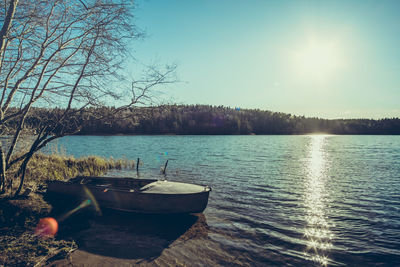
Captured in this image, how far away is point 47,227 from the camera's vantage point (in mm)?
8516

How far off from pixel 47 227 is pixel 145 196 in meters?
3.67

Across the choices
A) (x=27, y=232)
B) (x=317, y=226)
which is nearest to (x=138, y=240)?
(x=27, y=232)

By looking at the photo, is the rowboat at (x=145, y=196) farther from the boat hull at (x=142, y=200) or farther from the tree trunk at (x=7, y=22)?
the tree trunk at (x=7, y=22)

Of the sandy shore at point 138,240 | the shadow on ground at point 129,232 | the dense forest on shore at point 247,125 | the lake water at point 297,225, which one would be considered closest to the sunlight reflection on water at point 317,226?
the lake water at point 297,225

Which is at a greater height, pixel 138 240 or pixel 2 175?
pixel 2 175

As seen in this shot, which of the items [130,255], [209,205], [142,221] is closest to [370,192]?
[209,205]

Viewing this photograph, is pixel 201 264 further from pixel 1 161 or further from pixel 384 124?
pixel 384 124

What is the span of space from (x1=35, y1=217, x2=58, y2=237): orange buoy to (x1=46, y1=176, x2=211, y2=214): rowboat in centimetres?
231

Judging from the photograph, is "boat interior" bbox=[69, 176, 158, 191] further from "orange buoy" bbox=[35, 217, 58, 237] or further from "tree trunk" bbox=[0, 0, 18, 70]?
"tree trunk" bbox=[0, 0, 18, 70]

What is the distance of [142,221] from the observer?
10188 mm

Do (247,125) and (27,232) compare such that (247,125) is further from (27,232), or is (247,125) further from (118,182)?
(27,232)

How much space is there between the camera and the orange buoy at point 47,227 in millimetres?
7902

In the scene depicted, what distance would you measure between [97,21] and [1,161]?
6.65m

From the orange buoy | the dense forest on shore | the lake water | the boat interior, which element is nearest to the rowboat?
the boat interior
